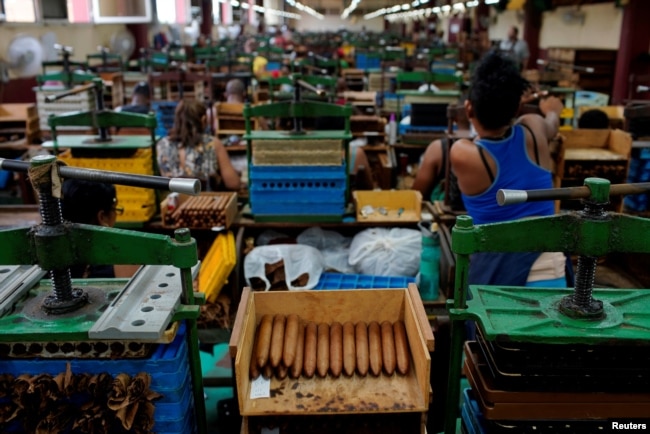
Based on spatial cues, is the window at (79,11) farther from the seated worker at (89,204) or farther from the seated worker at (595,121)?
the seated worker at (89,204)

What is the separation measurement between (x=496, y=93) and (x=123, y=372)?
188 centimetres

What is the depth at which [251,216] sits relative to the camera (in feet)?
13.3

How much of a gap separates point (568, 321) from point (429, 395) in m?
0.41

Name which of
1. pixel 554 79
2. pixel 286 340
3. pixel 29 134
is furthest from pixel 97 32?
pixel 286 340

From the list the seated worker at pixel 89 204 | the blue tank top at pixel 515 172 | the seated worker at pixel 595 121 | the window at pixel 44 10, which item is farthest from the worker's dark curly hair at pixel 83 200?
the window at pixel 44 10

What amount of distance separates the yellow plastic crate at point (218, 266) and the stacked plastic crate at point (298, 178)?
11.5 inches

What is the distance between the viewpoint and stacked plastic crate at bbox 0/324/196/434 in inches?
59.2

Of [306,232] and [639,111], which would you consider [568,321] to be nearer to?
[306,232]

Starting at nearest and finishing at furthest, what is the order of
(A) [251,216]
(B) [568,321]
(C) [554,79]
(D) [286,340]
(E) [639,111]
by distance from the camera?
(B) [568,321], (D) [286,340], (A) [251,216], (E) [639,111], (C) [554,79]

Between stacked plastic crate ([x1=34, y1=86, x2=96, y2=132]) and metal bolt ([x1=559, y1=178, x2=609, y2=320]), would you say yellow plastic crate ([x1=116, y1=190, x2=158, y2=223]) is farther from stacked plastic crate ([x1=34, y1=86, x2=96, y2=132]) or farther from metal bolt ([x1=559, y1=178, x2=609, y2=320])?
stacked plastic crate ([x1=34, y1=86, x2=96, y2=132])

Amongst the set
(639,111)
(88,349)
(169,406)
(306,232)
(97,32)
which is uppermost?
(97,32)

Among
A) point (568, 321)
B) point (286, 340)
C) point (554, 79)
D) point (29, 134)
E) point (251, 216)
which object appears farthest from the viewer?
point (554, 79)

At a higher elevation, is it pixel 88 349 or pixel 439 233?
pixel 88 349

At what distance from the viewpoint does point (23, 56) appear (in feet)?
34.7
